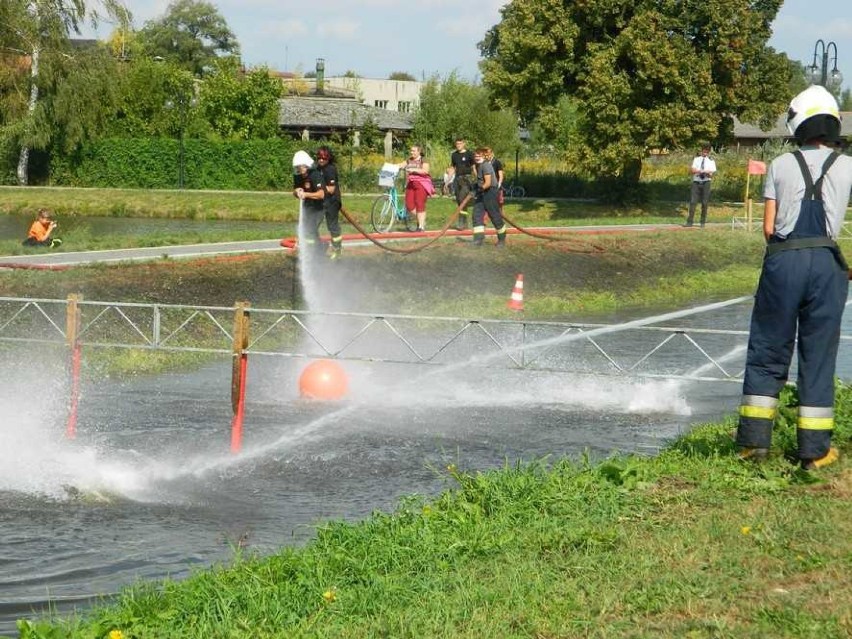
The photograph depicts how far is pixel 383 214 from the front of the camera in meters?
29.6

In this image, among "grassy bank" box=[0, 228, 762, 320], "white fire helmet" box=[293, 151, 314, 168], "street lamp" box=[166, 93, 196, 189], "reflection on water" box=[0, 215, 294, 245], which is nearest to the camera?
"white fire helmet" box=[293, 151, 314, 168]

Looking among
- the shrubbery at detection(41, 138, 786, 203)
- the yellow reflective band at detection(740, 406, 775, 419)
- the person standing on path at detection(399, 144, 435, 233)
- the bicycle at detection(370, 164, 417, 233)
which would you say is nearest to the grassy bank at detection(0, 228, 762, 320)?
the person standing on path at detection(399, 144, 435, 233)

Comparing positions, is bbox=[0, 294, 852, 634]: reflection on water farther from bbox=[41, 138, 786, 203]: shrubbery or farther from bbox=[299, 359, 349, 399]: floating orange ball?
bbox=[41, 138, 786, 203]: shrubbery

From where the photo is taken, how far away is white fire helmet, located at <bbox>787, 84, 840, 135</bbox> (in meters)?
7.67

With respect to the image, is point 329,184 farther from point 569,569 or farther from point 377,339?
point 569,569

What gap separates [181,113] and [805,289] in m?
54.1

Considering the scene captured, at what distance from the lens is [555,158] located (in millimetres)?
61281

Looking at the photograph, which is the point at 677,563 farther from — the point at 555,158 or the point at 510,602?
the point at 555,158

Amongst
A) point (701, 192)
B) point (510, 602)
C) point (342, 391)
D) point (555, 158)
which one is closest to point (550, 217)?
point (701, 192)

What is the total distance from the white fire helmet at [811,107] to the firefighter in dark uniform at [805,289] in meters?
0.01

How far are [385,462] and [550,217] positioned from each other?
3112cm

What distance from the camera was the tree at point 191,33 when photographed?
399 feet

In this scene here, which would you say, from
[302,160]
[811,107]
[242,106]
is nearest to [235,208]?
[242,106]

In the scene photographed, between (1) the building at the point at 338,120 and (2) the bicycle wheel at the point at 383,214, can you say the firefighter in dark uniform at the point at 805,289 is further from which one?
(1) the building at the point at 338,120
